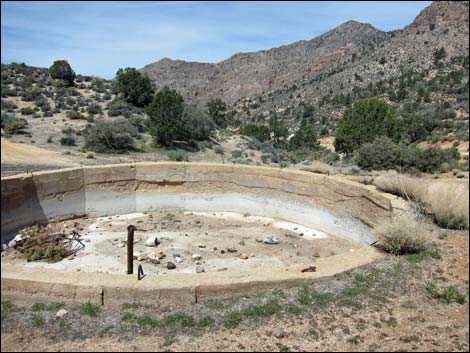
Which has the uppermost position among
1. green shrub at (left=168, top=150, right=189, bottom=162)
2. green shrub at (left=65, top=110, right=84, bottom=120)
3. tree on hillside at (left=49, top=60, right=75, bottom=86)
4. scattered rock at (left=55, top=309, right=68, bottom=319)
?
tree on hillside at (left=49, top=60, right=75, bottom=86)

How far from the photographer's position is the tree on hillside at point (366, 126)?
2772 centimetres

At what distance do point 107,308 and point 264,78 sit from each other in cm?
9855

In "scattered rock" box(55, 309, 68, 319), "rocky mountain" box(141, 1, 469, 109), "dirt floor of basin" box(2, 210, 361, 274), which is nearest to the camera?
"scattered rock" box(55, 309, 68, 319)

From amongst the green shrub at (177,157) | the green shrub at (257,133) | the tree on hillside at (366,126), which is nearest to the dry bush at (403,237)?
the green shrub at (177,157)

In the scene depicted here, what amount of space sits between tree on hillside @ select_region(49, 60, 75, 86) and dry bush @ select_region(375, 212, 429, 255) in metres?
37.7

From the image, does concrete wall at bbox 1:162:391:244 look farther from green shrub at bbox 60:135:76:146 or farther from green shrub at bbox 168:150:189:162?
green shrub at bbox 60:135:76:146

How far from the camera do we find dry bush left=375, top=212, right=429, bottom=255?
761cm

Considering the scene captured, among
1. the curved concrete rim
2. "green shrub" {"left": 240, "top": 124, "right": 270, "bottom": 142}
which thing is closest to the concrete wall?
the curved concrete rim

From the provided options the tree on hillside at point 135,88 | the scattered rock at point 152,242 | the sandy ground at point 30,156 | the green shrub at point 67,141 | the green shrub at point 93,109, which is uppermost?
the tree on hillside at point 135,88

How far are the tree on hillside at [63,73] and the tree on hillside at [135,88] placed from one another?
565 cm

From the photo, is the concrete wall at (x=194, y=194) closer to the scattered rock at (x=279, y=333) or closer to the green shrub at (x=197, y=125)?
the scattered rock at (x=279, y=333)

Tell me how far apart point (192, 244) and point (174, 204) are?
10.3ft

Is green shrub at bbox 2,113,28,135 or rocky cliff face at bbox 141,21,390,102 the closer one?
green shrub at bbox 2,113,28,135

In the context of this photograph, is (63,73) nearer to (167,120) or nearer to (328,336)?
(167,120)
